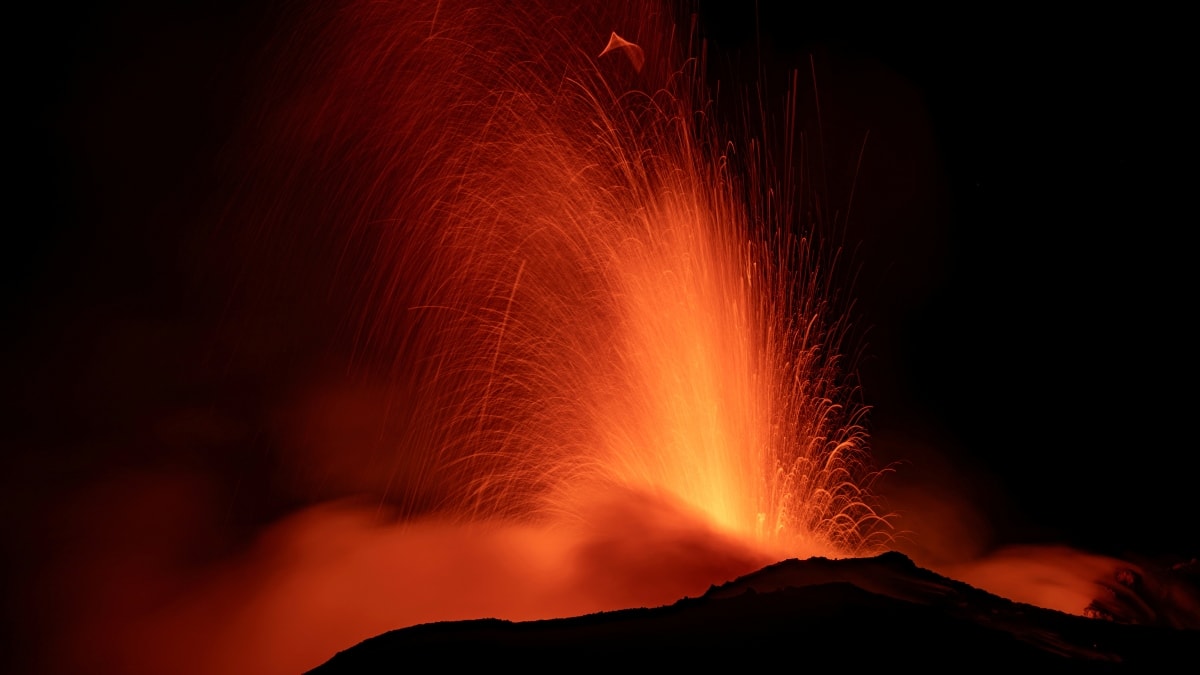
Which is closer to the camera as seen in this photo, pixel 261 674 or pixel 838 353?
pixel 261 674

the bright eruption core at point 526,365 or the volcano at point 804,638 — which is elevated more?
the bright eruption core at point 526,365

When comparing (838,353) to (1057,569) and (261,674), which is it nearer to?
(1057,569)

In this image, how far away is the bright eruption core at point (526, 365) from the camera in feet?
25.1

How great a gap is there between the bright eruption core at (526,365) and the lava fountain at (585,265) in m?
0.03

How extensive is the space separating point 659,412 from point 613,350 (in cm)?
100

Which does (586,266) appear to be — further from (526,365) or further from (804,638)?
(804,638)

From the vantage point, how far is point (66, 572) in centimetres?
870

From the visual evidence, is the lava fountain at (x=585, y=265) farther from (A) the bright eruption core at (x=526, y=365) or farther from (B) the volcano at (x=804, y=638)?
(B) the volcano at (x=804, y=638)

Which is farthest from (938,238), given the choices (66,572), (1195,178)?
(66,572)

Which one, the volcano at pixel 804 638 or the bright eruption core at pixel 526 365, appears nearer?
the volcano at pixel 804 638

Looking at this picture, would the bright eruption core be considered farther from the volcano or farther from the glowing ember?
the volcano

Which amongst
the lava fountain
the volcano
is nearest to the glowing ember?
the lava fountain

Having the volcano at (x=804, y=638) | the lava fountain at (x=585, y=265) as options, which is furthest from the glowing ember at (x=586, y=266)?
the volcano at (x=804, y=638)

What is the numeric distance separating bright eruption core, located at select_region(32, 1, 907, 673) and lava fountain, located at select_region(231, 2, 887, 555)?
3 cm
